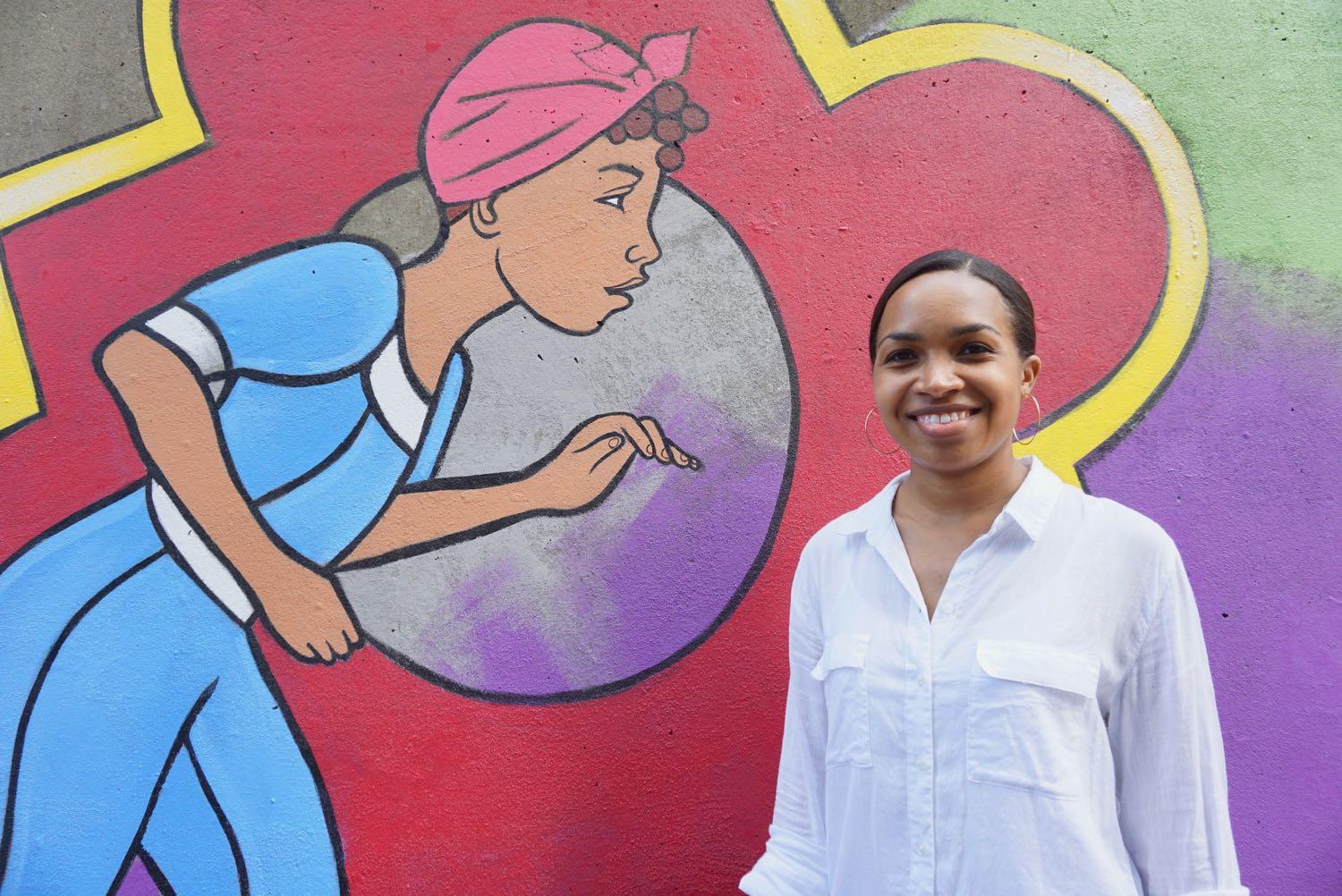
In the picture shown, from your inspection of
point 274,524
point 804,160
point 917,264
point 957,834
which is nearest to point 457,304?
point 274,524

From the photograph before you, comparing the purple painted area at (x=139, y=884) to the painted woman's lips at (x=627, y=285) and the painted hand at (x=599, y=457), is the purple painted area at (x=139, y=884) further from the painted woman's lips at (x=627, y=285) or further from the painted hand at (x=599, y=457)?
the painted woman's lips at (x=627, y=285)

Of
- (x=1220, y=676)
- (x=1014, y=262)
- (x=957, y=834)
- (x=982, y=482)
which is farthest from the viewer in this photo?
(x=1014, y=262)

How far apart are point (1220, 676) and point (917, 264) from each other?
4.48ft

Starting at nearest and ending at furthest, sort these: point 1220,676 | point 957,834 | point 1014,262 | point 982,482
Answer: point 957,834, point 982,482, point 1220,676, point 1014,262

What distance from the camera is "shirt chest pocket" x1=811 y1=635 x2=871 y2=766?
1578 millimetres

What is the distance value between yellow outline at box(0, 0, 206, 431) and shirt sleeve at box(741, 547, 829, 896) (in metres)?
1.98

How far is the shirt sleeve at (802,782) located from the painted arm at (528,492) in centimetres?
72

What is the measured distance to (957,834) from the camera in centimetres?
149

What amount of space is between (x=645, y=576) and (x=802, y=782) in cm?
73

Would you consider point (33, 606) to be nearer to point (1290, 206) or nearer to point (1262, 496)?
point (1262, 496)

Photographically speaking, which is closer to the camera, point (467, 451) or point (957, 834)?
point (957, 834)

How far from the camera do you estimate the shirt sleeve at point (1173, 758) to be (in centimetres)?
143

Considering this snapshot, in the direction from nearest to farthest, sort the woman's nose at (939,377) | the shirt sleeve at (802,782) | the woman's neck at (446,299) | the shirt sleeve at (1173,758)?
the shirt sleeve at (1173,758), the woman's nose at (939,377), the shirt sleeve at (802,782), the woman's neck at (446,299)

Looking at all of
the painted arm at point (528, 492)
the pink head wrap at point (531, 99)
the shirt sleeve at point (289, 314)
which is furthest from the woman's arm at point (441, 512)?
the pink head wrap at point (531, 99)
